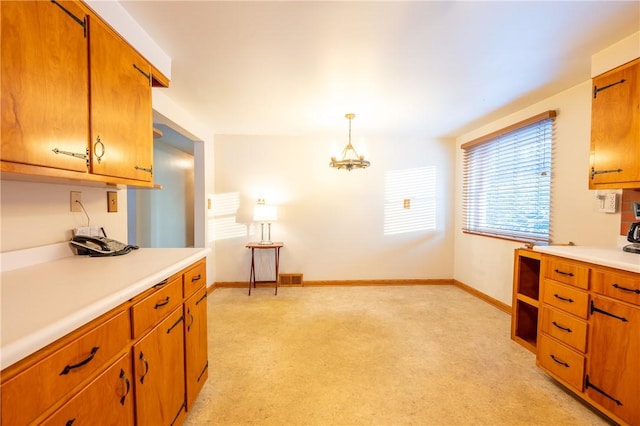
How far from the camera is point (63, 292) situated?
3.00 feet

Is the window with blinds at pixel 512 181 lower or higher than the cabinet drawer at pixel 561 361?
higher

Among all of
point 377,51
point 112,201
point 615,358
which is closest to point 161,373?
point 112,201

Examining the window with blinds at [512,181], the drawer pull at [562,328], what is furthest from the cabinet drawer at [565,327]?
the window with blinds at [512,181]

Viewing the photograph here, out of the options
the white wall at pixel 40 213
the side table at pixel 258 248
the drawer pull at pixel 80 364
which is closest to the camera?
the drawer pull at pixel 80 364

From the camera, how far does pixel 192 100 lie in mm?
2738

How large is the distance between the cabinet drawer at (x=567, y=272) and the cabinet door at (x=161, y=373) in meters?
2.40

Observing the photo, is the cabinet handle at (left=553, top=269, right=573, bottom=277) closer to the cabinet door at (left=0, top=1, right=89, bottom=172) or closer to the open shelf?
the open shelf

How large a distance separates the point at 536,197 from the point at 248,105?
3.24 metres

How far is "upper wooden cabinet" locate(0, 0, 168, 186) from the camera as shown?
91 cm

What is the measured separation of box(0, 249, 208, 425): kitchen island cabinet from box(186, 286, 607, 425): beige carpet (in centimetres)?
56

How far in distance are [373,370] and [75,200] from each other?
2.30m

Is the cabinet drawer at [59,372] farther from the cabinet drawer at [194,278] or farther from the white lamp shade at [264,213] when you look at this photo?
the white lamp shade at [264,213]

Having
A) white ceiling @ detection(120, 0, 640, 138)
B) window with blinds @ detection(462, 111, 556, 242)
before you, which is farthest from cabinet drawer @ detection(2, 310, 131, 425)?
window with blinds @ detection(462, 111, 556, 242)

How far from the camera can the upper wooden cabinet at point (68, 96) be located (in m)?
0.91
